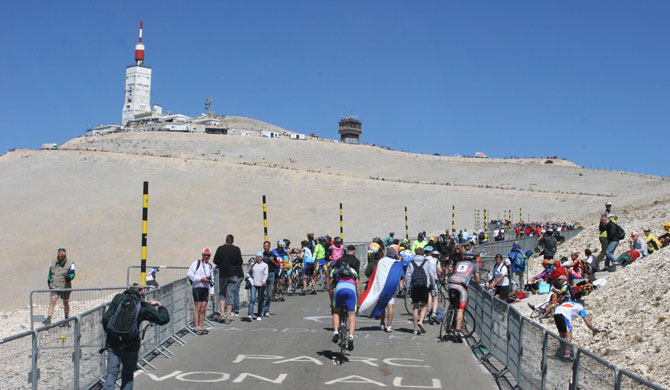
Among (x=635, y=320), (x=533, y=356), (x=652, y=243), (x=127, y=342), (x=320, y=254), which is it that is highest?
(x=652, y=243)

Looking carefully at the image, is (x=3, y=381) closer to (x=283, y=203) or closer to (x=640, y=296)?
(x=640, y=296)

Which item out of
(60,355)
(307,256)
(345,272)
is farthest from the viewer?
(307,256)

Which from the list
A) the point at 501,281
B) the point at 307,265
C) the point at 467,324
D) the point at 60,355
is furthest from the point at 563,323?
the point at 307,265

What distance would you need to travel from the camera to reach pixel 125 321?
8695mm

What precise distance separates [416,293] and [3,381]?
9009mm

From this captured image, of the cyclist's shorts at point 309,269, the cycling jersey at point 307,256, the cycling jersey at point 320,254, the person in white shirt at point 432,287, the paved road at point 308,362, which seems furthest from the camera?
the cyclist's shorts at point 309,269

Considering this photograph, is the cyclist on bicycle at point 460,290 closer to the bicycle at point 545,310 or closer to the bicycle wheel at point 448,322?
the bicycle wheel at point 448,322

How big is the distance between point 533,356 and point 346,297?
155 inches

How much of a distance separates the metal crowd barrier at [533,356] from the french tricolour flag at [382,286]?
175 cm

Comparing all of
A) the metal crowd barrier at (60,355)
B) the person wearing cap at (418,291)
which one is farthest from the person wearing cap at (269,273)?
the metal crowd barrier at (60,355)

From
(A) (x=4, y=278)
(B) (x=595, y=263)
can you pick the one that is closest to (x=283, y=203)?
(A) (x=4, y=278)

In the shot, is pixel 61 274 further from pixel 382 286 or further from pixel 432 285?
pixel 432 285

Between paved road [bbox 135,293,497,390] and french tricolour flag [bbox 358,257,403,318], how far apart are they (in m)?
0.64

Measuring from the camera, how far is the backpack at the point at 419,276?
584 inches
